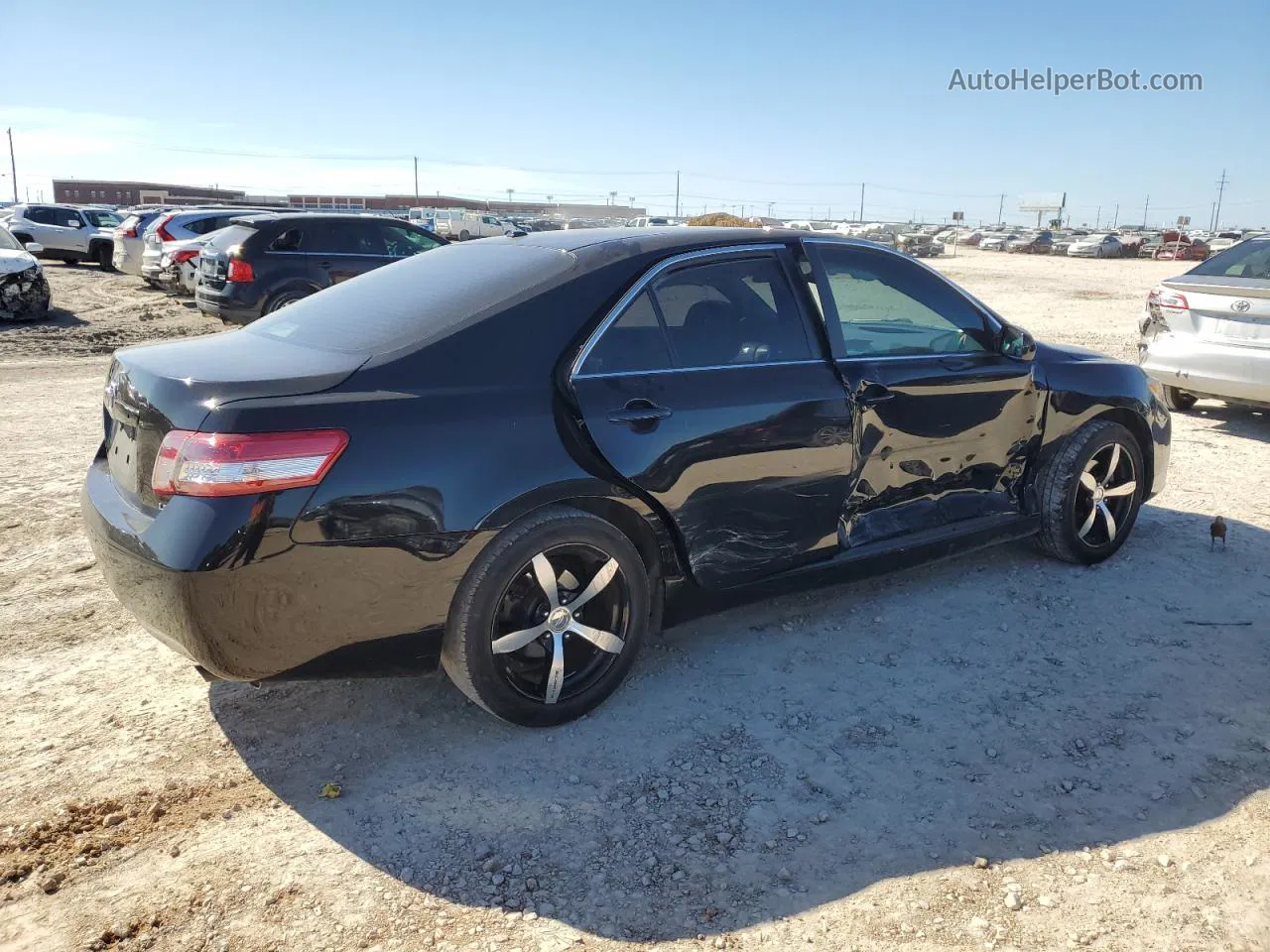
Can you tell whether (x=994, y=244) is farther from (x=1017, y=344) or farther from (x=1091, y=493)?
(x=1017, y=344)

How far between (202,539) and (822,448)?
2253mm

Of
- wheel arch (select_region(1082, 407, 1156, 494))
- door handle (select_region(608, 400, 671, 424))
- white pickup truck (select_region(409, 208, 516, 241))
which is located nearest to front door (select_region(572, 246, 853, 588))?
door handle (select_region(608, 400, 671, 424))

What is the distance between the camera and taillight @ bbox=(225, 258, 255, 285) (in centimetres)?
1159

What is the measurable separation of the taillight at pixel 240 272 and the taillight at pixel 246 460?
9.61 metres

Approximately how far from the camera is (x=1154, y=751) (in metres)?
3.36

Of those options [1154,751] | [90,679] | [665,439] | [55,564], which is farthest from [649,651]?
[55,564]

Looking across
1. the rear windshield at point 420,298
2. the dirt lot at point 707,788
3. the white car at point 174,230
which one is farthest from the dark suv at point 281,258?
the rear windshield at point 420,298

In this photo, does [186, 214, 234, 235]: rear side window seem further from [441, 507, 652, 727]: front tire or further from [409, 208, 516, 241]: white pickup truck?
[409, 208, 516, 241]: white pickup truck

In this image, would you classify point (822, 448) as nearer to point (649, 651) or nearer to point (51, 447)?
point (649, 651)

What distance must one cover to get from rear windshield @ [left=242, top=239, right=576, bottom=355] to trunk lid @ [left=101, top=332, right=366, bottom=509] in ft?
0.50

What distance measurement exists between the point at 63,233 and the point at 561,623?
95.2 ft

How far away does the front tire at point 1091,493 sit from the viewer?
15.7 ft

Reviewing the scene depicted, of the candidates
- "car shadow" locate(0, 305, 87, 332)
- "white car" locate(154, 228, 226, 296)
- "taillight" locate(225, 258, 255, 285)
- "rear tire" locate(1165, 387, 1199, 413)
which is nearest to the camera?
"rear tire" locate(1165, 387, 1199, 413)

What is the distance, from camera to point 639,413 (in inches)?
133
